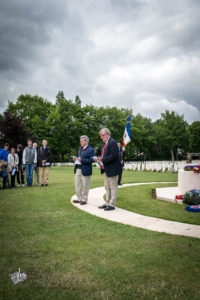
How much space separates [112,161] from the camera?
5.98m

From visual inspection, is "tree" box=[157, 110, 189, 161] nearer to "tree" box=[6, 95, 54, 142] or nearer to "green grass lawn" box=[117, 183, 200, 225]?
"tree" box=[6, 95, 54, 142]

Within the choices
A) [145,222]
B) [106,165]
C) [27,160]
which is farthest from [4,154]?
[145,222]

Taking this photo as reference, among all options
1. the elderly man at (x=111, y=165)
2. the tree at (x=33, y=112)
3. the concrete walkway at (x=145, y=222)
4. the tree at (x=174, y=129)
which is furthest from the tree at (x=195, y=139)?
the concrete walkway at (x=145, y=222)

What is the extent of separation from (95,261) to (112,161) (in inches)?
130

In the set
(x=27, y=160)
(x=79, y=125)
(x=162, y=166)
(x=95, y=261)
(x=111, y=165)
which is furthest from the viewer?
(x=79, y=125)

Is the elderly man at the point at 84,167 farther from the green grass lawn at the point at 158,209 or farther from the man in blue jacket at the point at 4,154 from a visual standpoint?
the man in blue jacket at the point at 4,154

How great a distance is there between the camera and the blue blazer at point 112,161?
592 centimetres

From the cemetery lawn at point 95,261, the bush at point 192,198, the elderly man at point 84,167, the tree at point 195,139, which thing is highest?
the tree at point 195,139

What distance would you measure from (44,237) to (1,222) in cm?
150

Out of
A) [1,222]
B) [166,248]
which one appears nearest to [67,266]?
[166,248]

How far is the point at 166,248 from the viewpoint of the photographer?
3352mm

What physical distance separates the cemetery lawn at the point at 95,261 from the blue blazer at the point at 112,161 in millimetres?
1495

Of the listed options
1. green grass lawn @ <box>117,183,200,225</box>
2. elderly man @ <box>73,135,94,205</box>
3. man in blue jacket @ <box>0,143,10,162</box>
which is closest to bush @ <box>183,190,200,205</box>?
green grass lawn @ <box>117,183,200,225</box>

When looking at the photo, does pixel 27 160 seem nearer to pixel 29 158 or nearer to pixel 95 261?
pixel 29 158
